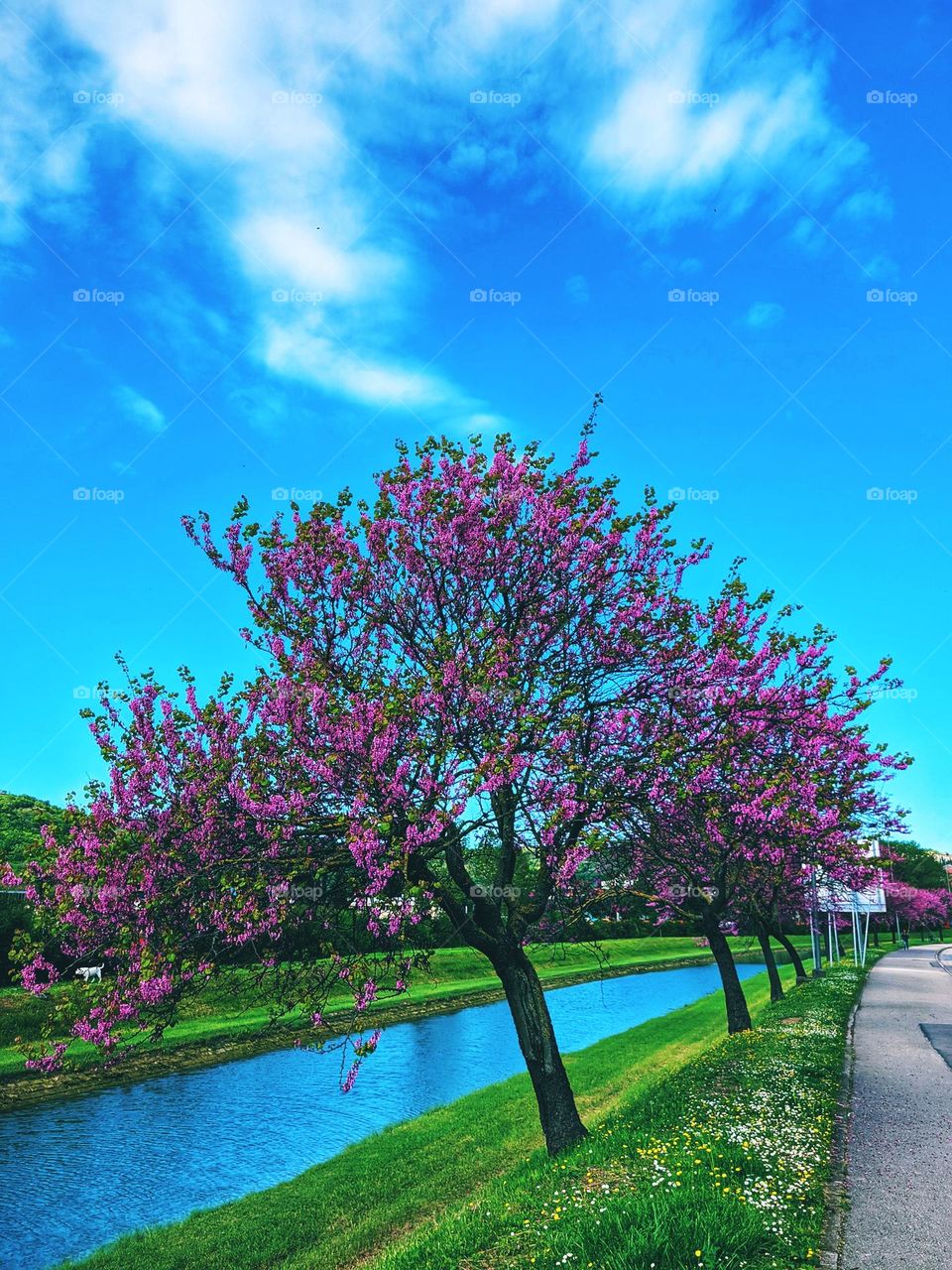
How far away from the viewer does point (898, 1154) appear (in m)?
10.3

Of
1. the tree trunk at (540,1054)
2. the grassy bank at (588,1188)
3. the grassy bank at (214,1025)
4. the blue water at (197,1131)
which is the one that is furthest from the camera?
the grassy bank at (214,1025)

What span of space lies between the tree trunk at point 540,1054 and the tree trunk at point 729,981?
1007cm

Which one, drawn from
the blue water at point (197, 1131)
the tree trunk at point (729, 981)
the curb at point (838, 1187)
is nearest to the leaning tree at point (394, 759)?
the curb at point (838, 1187)

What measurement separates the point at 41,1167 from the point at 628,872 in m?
12.9

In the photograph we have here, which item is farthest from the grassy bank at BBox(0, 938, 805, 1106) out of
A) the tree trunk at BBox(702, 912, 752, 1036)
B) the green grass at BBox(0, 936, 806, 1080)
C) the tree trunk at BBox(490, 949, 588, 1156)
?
the tree trunk at BBox(702, 912, 752, 1036)

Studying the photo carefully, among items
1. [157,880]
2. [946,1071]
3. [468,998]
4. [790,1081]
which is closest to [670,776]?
[790,1081]

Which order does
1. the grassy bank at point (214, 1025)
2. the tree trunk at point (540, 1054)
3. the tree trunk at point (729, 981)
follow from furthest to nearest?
Answer: 1. the grassy bank at point (214, 1025)
2. the tree trunk at point (729, 981)
3. the tree trunk at point (540, 1054)

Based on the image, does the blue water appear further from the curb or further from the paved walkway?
the paved walkway

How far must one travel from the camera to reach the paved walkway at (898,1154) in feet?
24.4

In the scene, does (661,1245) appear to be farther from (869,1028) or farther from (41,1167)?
(869,1028)

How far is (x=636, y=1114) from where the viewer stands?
38.4 feet

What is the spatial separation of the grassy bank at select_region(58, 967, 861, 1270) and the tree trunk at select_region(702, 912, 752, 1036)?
23.7 inches

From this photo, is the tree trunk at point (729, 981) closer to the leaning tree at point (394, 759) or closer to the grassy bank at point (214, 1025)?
the grassy bank at point (214, 1025)

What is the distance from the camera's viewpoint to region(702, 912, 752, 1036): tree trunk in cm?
2133
